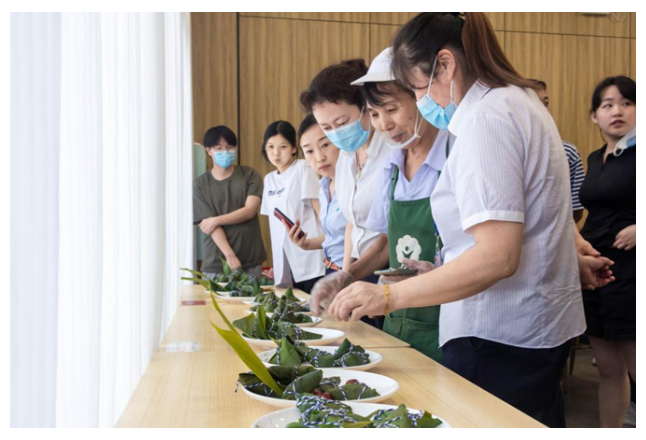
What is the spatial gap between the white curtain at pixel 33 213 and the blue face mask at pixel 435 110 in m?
0.98

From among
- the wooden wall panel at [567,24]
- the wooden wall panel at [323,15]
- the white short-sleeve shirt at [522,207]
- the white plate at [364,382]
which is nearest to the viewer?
the white plate at [364,382]

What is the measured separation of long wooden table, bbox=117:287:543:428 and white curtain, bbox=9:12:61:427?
0.26 m

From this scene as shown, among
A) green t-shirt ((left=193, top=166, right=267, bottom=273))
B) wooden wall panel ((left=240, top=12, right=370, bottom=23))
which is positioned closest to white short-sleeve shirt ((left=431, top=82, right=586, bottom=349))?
green t-shirt ((left=193, top=166, right=267, bottom=273))

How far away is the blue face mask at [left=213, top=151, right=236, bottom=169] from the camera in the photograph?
14.6 feet

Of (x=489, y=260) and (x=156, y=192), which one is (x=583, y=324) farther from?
(x=156, y=192)

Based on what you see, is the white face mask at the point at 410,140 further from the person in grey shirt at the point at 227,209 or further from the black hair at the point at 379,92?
the person in grey shirt at the point at 227,209

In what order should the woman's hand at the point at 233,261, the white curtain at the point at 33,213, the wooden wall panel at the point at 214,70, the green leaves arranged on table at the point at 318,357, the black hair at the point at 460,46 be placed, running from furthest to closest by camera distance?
1. the wooden wall panel at the point at 214,70
2. the woman's hand at the point at 233,261
3. the black hair at the point at 460,46
4. the green leaves arranged on table at the point at 318,357
5. the white curtain at the point at 33,213

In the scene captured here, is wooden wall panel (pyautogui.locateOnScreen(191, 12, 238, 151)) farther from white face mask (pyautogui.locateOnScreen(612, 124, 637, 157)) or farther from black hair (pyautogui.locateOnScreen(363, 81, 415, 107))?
black hair (pyautogui.locateOnScreen(363, 81, 415, 107))

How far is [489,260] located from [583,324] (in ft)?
1.09

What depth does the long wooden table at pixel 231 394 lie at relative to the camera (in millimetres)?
1077

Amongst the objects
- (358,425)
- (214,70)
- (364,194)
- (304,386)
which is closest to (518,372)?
(304,386)

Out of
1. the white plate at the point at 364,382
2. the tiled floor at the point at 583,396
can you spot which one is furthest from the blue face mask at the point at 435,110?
the tiled floor at the point at 583,396

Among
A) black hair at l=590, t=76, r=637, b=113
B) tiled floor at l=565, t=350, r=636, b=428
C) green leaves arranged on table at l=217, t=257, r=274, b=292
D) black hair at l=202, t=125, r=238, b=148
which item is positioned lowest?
tiled floor at l=565, t=350, r=636, b=428

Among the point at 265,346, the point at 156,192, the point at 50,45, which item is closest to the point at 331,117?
the point at 156,192
